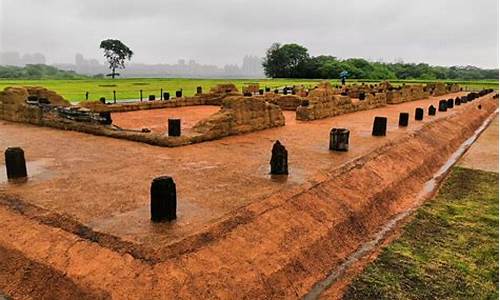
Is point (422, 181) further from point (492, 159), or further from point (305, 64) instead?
point (305, 64)

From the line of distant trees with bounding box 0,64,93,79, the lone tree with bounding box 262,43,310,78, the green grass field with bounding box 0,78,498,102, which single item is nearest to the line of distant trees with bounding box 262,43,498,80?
the lone tree with bounding box 262,43,310,78

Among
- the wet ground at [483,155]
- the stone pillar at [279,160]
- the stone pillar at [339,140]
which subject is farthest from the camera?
Result: the wet ground at [483,155]

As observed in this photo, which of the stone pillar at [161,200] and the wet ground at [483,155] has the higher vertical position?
the stone pillar at [161,200]

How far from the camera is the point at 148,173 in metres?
8.03

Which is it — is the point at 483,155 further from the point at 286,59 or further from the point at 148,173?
the point at 286,59

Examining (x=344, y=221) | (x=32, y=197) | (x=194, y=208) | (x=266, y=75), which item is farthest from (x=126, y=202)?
(x=266, y=75)

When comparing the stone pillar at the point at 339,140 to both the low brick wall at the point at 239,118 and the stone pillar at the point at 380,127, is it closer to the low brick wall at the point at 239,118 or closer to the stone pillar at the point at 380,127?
the stone pillar at the point at 380,127

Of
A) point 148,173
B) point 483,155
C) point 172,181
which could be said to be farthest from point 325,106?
point 172,181

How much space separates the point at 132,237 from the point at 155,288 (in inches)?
35.8

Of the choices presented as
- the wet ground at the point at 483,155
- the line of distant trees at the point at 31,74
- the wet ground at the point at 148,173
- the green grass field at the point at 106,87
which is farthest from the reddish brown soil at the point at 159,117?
the line of distant trees at the point at 31,74

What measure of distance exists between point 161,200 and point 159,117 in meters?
12.1

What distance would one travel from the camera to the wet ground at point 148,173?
5.81 metres

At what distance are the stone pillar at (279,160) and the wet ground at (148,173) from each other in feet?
0.67

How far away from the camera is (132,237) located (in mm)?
5129
